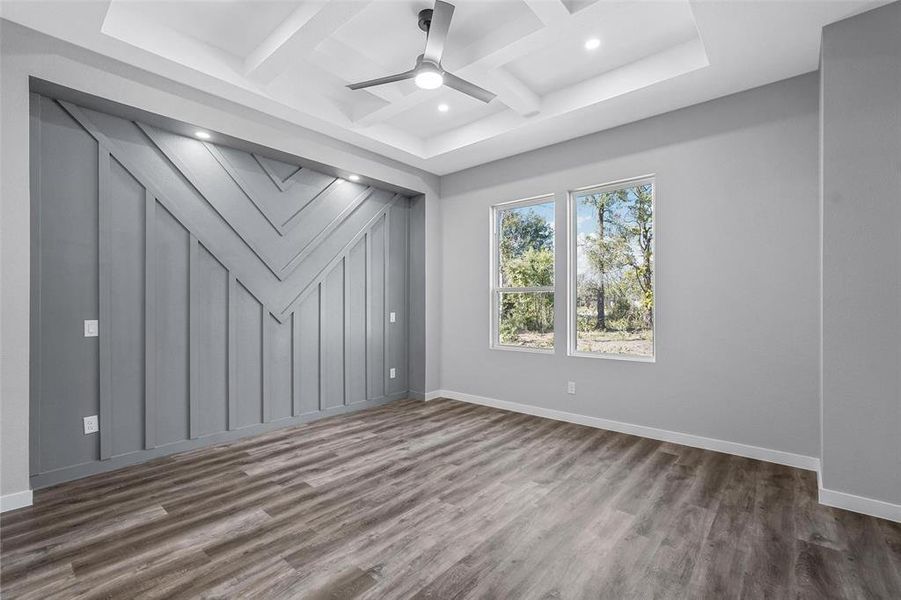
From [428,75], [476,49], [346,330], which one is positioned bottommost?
[346,330]

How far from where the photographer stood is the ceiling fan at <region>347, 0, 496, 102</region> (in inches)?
102

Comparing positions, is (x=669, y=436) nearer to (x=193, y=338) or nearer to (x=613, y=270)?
(x=613, y=270)

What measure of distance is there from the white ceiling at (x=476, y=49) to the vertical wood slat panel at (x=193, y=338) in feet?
4.52

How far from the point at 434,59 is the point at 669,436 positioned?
3694mm

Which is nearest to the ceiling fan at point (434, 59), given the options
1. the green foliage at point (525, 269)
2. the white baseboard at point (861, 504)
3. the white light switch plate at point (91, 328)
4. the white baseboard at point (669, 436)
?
the green foliage at point (525, 269)

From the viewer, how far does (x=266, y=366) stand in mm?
4062

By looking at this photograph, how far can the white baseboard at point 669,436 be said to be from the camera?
321 centimetres

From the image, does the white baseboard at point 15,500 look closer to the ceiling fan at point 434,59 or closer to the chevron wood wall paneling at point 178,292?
the chevron wood wall paneling at point 178,292

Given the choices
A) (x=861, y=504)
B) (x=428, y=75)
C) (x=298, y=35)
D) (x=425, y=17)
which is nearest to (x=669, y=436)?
(x=861, y=504)

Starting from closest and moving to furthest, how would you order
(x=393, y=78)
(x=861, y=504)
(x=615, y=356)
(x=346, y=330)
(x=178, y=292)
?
(x=861, y=504) < (x=393, y=78) < (x=178, y=292) < (x=615, y=356) < (x=346, y=330)

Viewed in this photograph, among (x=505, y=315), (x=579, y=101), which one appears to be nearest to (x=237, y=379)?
(x=505, y=315)

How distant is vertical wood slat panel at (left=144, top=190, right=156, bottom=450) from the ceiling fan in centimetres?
195

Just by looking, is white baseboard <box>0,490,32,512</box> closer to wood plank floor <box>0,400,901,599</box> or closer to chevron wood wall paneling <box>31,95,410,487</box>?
wood plank floor <box>0,400,901,599</box>

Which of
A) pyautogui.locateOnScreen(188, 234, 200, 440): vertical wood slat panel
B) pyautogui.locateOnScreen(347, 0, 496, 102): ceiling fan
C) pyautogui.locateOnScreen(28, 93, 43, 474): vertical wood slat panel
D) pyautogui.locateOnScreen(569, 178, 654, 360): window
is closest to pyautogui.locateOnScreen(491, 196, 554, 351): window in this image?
pyautogui.locateOnScreen(569, 178, 654, 360): window
